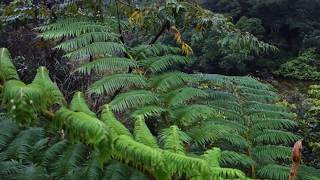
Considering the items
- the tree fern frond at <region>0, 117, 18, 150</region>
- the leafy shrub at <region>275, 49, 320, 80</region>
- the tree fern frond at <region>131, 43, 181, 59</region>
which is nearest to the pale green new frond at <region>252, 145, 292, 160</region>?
the tree fern frond at <region>131, 43, 181, 59</region>

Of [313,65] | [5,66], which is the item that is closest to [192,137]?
[5,66]

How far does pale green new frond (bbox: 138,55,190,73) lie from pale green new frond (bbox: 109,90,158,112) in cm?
27

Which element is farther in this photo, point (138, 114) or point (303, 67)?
point (303, 67)

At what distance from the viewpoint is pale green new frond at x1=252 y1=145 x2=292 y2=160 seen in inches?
111

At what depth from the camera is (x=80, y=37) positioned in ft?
9.45

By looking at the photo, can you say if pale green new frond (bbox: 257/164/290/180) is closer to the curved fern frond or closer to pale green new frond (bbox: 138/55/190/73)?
the curved fern frond

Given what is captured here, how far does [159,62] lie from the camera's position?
304 cm

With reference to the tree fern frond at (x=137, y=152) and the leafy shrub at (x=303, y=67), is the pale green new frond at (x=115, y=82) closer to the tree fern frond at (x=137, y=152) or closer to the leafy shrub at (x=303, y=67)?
the tree fern frond at (x=137, y=152)

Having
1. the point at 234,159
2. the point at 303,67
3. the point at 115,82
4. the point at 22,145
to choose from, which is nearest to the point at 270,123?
the point at 234,159

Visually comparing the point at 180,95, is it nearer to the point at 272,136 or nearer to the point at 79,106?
the point at 272,136

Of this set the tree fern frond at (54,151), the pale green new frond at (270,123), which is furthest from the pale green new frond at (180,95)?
the tree fern frond at (54,151)

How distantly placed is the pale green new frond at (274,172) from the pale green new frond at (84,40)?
1.24 m

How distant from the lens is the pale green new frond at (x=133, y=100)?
258 centimetres

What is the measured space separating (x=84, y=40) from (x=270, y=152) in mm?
1313
